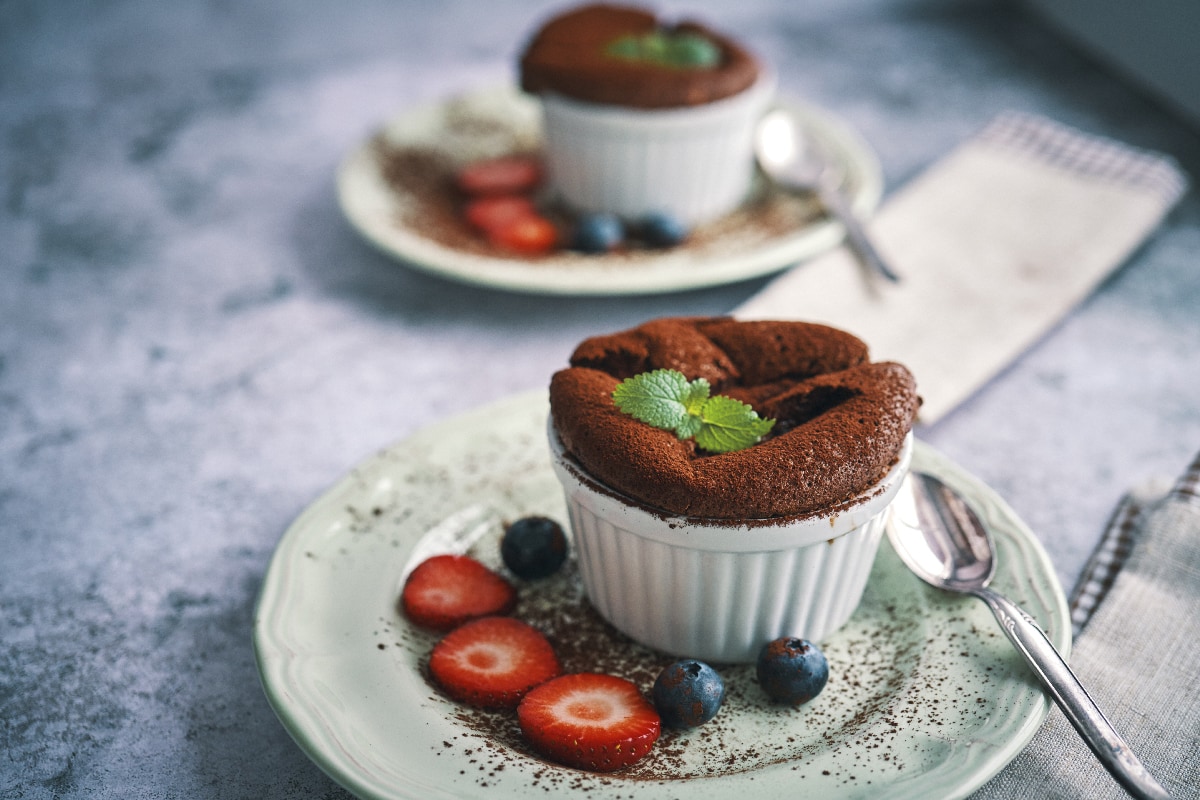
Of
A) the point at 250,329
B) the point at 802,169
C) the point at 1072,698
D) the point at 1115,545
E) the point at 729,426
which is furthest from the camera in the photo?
the point at 802,169

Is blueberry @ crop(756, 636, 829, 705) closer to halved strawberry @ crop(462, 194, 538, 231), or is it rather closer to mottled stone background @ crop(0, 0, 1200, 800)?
mottled stone background @ crop(0, 0, 1200, 800)

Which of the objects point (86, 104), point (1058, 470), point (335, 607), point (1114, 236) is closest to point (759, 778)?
point (335, 607)

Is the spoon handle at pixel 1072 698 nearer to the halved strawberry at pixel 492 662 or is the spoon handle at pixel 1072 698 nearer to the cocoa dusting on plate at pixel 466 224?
the halved strawberry at pixel 492 662

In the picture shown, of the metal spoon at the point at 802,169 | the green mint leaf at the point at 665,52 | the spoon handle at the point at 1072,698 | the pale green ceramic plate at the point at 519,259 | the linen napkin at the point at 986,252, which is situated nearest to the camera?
the spoon handle at the point at 1072,698

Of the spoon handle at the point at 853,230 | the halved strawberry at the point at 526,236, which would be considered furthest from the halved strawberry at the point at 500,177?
the spoon handle at the point at 853,230

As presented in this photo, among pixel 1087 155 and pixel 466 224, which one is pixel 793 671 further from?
pixel 1087 155

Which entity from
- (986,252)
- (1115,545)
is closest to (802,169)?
(986,252)

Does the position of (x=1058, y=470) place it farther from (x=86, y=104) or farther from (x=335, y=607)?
(x=86, y=104)
